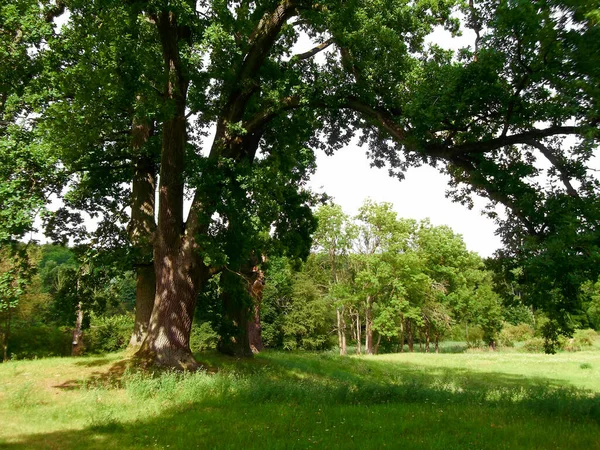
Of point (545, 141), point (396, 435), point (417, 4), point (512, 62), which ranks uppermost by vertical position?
point (417, 4)

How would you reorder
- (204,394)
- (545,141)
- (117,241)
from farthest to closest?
1. (117,241)
2. (545,141)
3. (204,394)

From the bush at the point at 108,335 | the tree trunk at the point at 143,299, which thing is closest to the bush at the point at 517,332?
the bush at the point at 108,335

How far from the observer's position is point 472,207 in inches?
571

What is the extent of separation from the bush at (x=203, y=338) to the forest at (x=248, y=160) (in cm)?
1718

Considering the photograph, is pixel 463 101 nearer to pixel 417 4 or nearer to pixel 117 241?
pixel 417 4

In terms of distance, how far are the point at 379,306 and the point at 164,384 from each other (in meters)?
41.1

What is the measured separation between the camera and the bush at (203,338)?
35.3m

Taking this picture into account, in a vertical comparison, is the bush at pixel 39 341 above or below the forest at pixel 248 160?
below

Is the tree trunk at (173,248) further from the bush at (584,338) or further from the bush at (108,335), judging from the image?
the bush at (584,338)

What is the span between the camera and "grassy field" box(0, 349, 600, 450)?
21.1 feet

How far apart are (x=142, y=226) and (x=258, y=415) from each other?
10.2m

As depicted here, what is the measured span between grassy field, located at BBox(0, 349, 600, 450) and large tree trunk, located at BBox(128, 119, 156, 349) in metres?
2.90

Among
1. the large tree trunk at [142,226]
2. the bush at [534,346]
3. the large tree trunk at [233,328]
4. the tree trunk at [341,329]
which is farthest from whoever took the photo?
the tree trunk at [341,329]

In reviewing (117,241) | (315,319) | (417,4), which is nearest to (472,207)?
(417,4)
